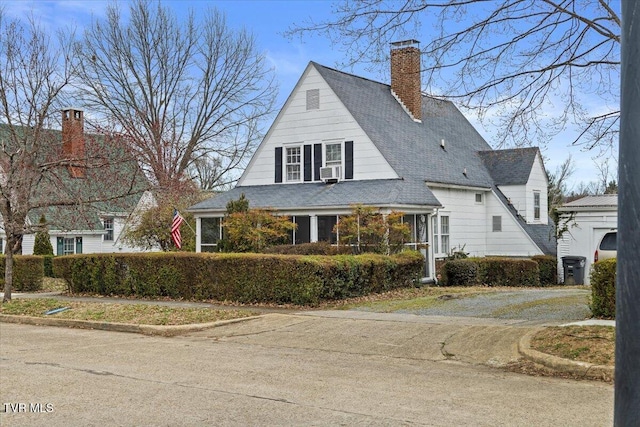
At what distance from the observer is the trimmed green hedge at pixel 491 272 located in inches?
985

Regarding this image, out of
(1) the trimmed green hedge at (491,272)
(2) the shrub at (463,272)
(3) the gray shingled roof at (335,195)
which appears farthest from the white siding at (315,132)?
(1) the trimmed green hedge at (491,272)

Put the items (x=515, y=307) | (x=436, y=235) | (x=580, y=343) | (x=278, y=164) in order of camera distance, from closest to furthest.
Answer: (x=580, y=343), (x=515, y=307), (x=436, y=235), (x=278, y=164)

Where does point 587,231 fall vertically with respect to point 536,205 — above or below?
below

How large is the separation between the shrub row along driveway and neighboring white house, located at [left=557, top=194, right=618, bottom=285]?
28.6 ft

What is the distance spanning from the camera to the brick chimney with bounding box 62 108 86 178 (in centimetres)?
1912

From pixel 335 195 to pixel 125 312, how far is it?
11313mm

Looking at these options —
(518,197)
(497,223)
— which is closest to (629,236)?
(497,223)

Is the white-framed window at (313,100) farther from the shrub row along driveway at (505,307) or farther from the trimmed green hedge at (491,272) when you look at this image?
the shrub row along driveway at (505,307)

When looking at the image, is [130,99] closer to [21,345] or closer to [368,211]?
[368,211]

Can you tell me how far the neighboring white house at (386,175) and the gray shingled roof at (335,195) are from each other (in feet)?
0.15

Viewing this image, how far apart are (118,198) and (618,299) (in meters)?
18.2

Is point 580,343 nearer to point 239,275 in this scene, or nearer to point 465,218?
point 239,275

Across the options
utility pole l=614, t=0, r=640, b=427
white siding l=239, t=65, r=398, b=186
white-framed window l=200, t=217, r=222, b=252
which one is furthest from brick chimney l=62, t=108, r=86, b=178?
utility pole l=614, t=0, r=640, b=427

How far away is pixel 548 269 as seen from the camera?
28016 mm
